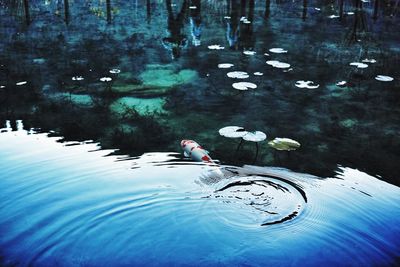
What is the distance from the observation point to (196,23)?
934cm

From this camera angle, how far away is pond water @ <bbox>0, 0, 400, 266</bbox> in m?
2.72

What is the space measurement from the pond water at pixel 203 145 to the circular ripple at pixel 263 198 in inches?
0.6

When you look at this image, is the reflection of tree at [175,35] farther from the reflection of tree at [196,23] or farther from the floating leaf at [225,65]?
the floating leaf at [225,65]

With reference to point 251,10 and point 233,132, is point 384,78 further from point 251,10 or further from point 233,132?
point 251,10

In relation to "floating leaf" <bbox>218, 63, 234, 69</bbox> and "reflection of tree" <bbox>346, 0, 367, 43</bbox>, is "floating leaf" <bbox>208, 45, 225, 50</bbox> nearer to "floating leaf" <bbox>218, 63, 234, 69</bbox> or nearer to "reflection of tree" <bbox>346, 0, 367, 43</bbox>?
"floating leaf" <bbox>218, 63, 234, 69</bbox>

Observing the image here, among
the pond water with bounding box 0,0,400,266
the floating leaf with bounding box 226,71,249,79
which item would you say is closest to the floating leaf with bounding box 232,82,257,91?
the pond water with bounding box 0,0,400,266

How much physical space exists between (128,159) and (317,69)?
3771 millimetres

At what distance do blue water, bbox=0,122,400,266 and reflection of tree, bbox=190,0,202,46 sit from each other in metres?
4.68

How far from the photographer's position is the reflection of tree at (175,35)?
24.2ft

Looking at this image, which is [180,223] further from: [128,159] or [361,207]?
[361,207]

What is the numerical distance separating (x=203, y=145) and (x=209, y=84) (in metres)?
Answer: 1.83

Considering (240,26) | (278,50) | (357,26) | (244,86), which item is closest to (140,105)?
(244,86)

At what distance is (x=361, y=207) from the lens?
3047mm

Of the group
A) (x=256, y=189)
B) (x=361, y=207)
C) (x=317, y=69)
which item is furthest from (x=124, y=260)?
(x=317, y=69)
